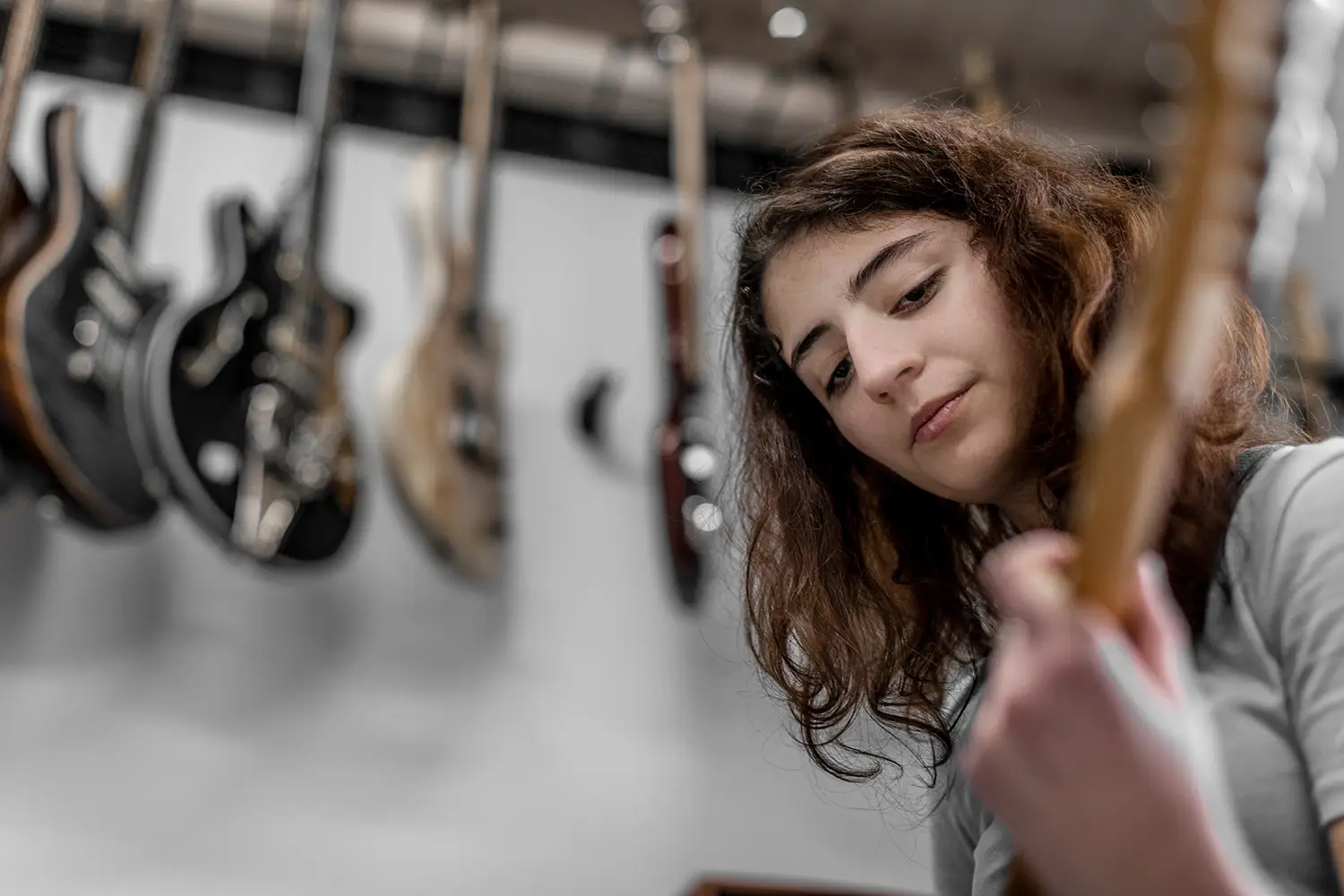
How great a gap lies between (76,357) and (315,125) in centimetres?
56

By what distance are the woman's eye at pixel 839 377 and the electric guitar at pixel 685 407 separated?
84cm

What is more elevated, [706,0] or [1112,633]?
[706,0]

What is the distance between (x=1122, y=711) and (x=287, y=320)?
1.50m

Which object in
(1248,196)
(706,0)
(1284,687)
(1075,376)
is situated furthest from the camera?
(706,0)

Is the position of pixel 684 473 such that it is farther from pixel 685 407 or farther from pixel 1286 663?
pixel 1286 663

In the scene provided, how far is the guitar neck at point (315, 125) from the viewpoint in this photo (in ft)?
6.06

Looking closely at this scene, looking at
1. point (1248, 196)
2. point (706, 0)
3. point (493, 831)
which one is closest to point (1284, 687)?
point (1248, 196)

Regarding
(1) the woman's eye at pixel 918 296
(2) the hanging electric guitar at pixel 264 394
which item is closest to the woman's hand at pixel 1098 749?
(1) the woman's eye at pixel 918 296

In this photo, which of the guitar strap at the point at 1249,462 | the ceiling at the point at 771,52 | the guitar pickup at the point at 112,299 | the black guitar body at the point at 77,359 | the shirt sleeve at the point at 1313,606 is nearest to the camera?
the shirt sleeve at the point at 1313,606

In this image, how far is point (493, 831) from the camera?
71.7 inches

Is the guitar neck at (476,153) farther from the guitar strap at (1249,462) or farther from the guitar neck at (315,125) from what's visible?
the guitar strap at (1249,462)

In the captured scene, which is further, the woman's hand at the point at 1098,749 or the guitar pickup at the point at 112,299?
the guitar pickup at the point at 112,299

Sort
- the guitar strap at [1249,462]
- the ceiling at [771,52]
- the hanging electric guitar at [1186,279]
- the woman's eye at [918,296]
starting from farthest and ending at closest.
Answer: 1. the ceiling at [771,52]
2. the woman's eye at [918,296]
3. the guitar strap at [1249,462]
4. the hanging electric guitar at [1186,279]

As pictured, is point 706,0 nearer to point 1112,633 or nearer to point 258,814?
point 258,814
